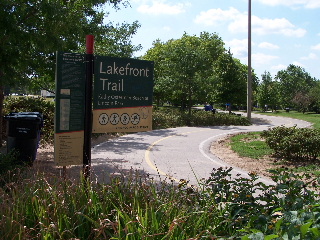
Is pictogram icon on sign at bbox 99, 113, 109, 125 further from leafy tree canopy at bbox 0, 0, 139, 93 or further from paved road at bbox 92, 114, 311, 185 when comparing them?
leafy tree canopy at bbox 0, 0, 139, 93

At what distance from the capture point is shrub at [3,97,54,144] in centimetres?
1486

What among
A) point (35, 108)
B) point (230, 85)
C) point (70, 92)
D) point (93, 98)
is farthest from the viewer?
point (230, 85)

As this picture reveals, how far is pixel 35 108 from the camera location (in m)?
15.9

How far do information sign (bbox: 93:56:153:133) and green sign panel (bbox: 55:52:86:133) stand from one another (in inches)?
7.3

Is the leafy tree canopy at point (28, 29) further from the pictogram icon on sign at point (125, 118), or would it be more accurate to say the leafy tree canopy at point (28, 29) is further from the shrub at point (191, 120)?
the shrub at point (191, 120)

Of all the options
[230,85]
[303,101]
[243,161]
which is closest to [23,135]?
[243,161]

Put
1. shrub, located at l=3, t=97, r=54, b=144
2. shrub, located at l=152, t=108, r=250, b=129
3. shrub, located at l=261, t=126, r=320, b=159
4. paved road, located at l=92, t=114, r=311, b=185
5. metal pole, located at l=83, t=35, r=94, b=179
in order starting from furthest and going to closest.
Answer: shrub, located at l=152, t=108, r=250, b=129 < shrub, located at l=3, t=97, r=54, b=144 < shrub, located at l=261, t=126, r=320, b=159 < paved road, located at l=92, t=114, r=311, b=185 < metal pole, located at l=83, t=35, r=94, b=179

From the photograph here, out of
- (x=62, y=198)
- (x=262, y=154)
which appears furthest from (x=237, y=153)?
(x=62, y=198)

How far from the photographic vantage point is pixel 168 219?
3375 millimetres

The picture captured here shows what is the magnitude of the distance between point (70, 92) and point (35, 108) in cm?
1163

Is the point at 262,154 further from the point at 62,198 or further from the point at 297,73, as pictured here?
the point at 297,73

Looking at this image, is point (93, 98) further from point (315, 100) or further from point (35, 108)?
point (315, 100)

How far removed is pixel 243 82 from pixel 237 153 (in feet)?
79.3

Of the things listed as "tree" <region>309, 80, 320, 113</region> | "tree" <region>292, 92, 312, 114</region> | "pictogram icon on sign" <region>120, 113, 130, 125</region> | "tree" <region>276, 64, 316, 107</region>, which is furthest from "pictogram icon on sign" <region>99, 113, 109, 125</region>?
"tree" <region>276, 64, 316, 107</region>
